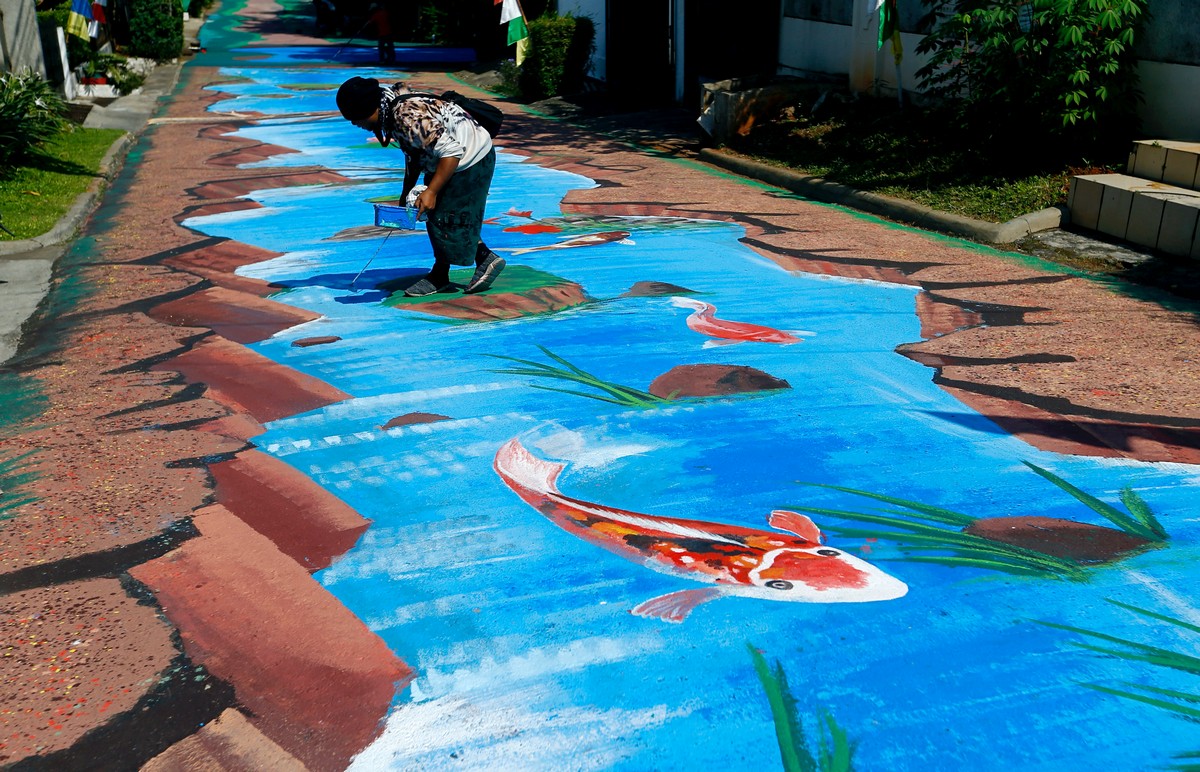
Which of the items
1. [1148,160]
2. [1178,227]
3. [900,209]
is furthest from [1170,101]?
[900,209]

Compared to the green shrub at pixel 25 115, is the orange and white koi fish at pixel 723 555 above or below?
below

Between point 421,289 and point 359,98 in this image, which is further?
point 421,289

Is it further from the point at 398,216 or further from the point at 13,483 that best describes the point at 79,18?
the point at 13,483

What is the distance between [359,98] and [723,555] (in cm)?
360

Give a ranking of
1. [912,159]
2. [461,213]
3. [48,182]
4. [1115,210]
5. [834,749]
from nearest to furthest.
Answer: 1. [834,749]
2. [461,213]
3. [1115,210]
4. [912,159]
5. [48,182]

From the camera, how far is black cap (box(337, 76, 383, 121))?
5.75 meters

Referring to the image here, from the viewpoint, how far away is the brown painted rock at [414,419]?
4.59m

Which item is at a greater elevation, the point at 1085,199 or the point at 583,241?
the point at 1085,199

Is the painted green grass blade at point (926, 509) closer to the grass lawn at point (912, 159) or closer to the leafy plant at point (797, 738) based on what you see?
the leafy plant at point (797, 738)

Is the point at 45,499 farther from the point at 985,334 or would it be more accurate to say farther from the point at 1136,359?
the point at 1136,359

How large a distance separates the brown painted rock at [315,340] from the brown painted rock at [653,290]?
177 centimetres

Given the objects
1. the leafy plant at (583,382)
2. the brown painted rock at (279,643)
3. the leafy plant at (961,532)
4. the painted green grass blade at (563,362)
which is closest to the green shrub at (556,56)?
the painted green grass blade at (563,362)

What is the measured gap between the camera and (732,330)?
578 cm

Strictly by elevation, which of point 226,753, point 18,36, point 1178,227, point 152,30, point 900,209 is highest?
point 152,30
